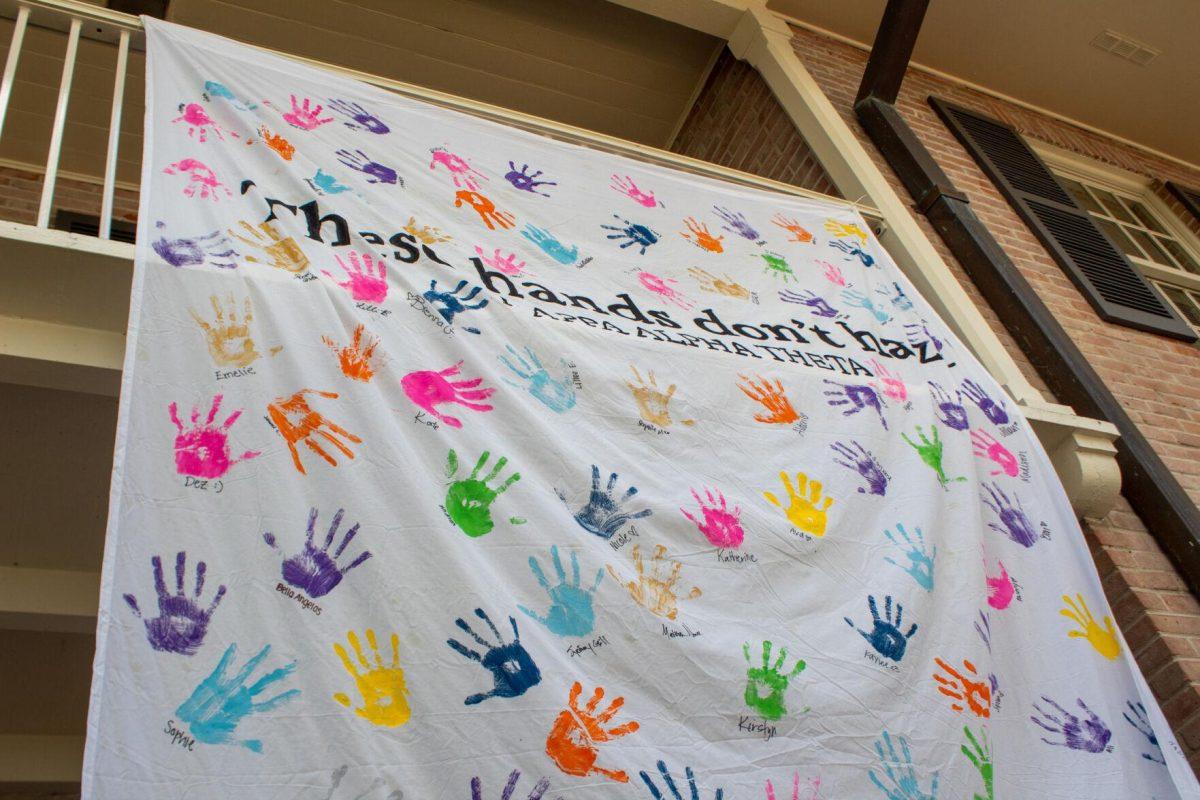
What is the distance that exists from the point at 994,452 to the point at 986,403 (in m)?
0.22

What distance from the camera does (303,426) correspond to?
2.22 metres

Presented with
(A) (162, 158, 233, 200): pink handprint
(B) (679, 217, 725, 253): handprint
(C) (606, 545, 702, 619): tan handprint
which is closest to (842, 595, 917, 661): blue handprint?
(C) (606, 545, 702, 619): tan handprint

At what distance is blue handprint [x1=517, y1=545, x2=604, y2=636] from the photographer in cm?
213

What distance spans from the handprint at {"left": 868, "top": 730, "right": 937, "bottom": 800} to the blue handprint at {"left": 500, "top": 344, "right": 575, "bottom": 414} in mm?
1110

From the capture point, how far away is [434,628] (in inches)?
80.0

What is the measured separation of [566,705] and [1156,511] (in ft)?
7.87

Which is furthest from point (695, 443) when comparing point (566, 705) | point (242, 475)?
point (242, 475)

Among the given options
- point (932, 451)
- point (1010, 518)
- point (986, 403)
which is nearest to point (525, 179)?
point (932, 451)

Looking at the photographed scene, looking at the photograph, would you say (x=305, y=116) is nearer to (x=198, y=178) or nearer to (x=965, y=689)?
(x=198, y=178)

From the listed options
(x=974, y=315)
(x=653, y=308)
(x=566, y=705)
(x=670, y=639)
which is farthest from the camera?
(x=974, y=315)

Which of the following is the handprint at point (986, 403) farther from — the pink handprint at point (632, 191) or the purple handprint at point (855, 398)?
the pink handprint at point (632, 191)

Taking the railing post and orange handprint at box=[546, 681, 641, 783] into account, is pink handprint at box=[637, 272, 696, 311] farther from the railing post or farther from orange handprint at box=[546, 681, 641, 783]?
the railing post

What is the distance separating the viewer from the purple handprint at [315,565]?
78.5 inches

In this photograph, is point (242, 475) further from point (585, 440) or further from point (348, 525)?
point (585, 440)
